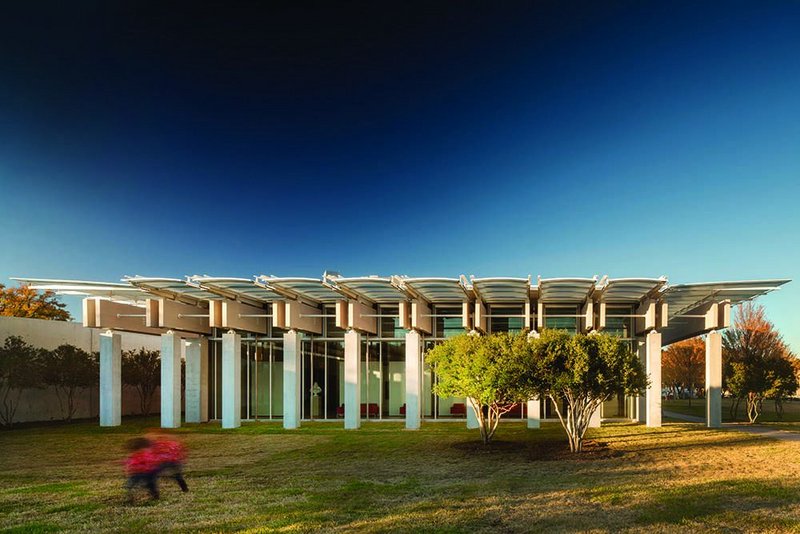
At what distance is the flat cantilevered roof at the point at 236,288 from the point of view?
2522 centimetres

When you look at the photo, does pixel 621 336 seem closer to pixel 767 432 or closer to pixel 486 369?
pixel 767 432

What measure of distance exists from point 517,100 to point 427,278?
8.02 m

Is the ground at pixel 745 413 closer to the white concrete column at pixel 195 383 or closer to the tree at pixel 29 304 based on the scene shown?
the white concrete column at pixel 195 383

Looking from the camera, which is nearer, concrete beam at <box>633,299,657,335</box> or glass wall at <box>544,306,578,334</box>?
concrete beam at <box>633,299,657,335</box>

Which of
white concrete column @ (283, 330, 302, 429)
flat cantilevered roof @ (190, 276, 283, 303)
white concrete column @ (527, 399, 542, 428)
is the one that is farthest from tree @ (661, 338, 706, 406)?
flat cantilevered roof @ (190, 276, 283, 303)

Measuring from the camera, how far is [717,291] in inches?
1030

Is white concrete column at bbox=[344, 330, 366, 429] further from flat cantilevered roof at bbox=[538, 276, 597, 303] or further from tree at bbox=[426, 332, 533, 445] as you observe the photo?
flat cantilevered roof at bbox=[538, 276, 597, 303]

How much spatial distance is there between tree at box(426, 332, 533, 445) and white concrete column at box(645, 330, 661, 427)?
10211mm

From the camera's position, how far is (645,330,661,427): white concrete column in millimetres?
26969

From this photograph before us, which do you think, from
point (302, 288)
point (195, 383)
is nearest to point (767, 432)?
point (302, 288)

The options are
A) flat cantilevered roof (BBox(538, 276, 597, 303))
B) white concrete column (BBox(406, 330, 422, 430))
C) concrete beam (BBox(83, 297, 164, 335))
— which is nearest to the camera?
flat cantilevered roof (BBox(538, 276, 597, 303))

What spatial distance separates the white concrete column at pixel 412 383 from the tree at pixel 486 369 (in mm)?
6461

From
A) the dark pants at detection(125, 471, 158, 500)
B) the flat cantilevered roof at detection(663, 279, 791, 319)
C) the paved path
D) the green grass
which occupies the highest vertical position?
the flat cantilevered roof at detection(663, 279, 791, 319)

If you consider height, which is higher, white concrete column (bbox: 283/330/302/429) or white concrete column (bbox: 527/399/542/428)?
white concrete column (bbox: 283/330/302/429)
